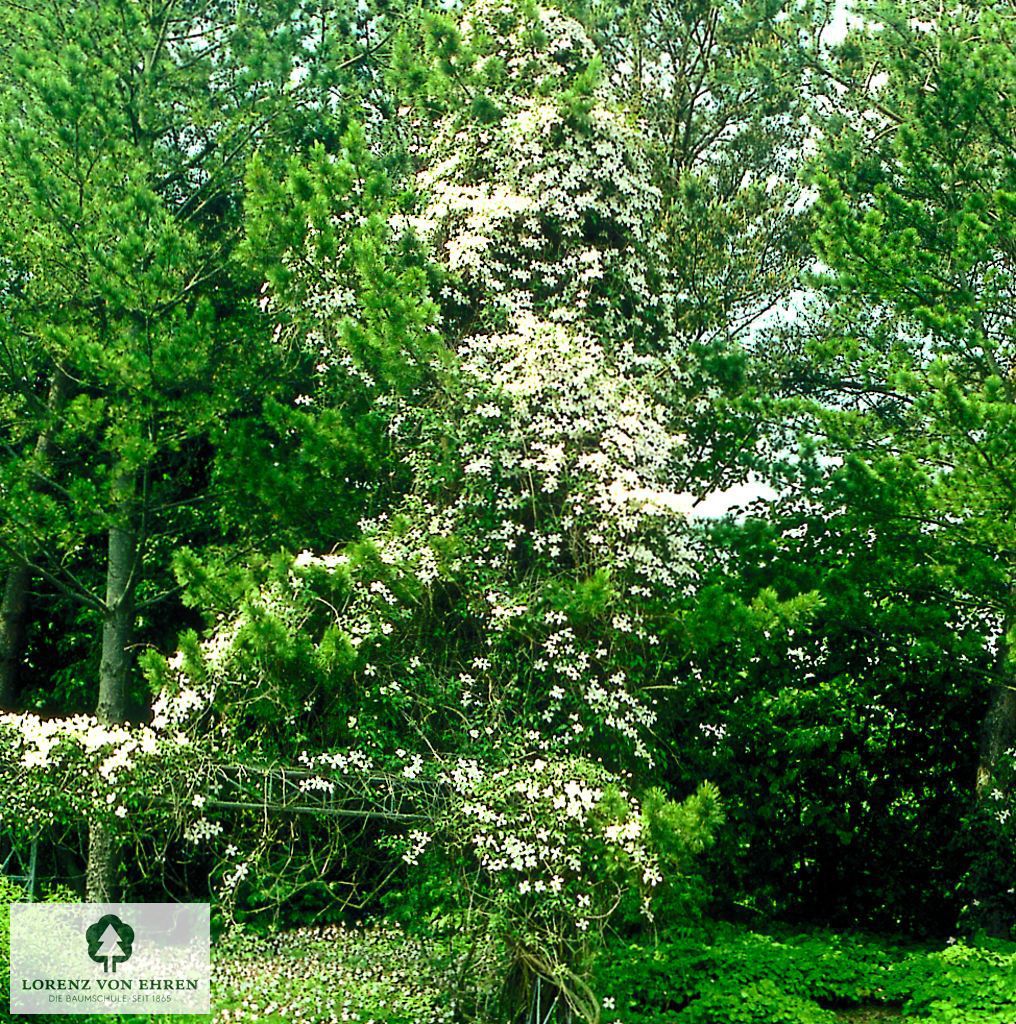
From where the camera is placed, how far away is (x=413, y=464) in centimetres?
749

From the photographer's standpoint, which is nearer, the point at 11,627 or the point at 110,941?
the point at 110,941

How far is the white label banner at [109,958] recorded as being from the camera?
22.6 feet

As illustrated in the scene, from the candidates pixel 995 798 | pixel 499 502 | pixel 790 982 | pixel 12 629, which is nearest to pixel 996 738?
pixel 995 798

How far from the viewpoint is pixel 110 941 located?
7.90 meters

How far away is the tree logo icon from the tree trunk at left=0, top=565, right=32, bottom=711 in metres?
3.06

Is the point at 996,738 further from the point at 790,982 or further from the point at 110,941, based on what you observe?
the point at 110,941

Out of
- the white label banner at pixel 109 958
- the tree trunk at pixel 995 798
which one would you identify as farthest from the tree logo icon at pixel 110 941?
the tree trunk at pixel 995 798

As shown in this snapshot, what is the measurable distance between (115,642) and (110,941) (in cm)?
207

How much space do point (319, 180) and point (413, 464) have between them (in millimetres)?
1869

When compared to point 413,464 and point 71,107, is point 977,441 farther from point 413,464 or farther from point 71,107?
point 71,107

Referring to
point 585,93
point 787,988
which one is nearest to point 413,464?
point 585,93

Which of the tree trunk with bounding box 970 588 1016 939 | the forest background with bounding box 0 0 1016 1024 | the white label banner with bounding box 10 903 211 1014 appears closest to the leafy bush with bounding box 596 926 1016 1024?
the forest background with bounding box 0 0 1016 1024

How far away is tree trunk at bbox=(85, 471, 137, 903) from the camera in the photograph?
8.21 m

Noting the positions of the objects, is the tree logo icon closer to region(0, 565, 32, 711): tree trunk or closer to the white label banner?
the white label banner
